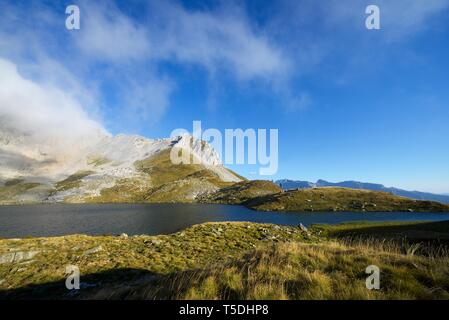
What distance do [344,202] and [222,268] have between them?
13838cm

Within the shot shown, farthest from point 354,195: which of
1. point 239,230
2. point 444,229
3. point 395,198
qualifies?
point 239,230

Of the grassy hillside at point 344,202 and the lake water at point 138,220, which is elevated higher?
the grassy hillside at point 344,202

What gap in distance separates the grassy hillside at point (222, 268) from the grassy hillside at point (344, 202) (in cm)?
9408

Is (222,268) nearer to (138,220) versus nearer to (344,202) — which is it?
(138,220)

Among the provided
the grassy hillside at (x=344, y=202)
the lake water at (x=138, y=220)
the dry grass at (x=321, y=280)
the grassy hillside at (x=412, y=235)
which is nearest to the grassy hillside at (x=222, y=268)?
the dry grass at (x=321, y=280)

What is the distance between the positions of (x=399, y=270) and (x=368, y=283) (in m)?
1.70

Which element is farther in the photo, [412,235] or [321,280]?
[412,235]

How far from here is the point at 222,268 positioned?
36.6 feet

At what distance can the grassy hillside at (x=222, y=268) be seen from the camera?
7906mm

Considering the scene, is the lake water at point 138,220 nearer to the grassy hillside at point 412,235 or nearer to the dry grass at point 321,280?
the grassy hillside at point 412,235

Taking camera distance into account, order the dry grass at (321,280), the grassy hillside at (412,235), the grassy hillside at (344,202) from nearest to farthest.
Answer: the dry grass at (321,280) → the grassy hillside at (412,235) → the grassy hillside at (344,202)

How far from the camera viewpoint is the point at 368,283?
8062 millimetres

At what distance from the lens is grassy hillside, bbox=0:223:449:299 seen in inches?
311

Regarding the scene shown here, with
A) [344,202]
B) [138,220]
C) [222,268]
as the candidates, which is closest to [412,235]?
[222,268]
